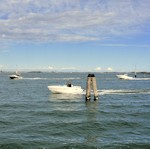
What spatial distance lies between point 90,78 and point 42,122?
1890 cm

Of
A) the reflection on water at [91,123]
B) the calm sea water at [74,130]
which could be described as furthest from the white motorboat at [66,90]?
the calm sea water at [74,130]

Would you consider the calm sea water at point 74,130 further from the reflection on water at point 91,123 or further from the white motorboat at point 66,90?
the white motorboat at point 66,90

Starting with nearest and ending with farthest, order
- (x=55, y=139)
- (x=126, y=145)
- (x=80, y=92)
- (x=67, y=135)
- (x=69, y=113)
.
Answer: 1. (x=126, y=145)
2. (x=55, y=139)
3. (x=67, y=135)
4. (x=69, y=113)
5. (x=80, y=92)

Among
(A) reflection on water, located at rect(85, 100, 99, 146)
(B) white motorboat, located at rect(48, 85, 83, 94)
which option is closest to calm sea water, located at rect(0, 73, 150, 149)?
(A) reflection on water, located at rect(85, 100, 99, 146)

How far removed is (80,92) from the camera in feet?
189

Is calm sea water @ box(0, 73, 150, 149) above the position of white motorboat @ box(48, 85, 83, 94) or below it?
below

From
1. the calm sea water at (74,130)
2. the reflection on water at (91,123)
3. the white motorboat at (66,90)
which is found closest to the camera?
the calm sea water at (74,130)

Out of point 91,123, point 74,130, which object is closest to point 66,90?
point 91,123

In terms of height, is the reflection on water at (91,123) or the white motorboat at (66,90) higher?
the white motorboat at (66,90)

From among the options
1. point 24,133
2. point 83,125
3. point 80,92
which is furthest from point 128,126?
point 80,92

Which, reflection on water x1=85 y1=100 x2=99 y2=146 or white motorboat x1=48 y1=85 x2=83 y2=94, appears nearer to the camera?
reflection on water x1=85 y1=100 x2=99 y2=146

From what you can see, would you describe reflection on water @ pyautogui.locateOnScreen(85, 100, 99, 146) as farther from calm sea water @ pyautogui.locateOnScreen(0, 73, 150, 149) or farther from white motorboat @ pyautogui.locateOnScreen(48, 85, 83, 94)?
white motorboat @ pyautogui.locateOnScreen(48, 85, 83, 94)

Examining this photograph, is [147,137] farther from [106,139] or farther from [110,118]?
[110,118]

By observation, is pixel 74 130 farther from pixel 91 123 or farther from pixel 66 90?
pixel 66 90
